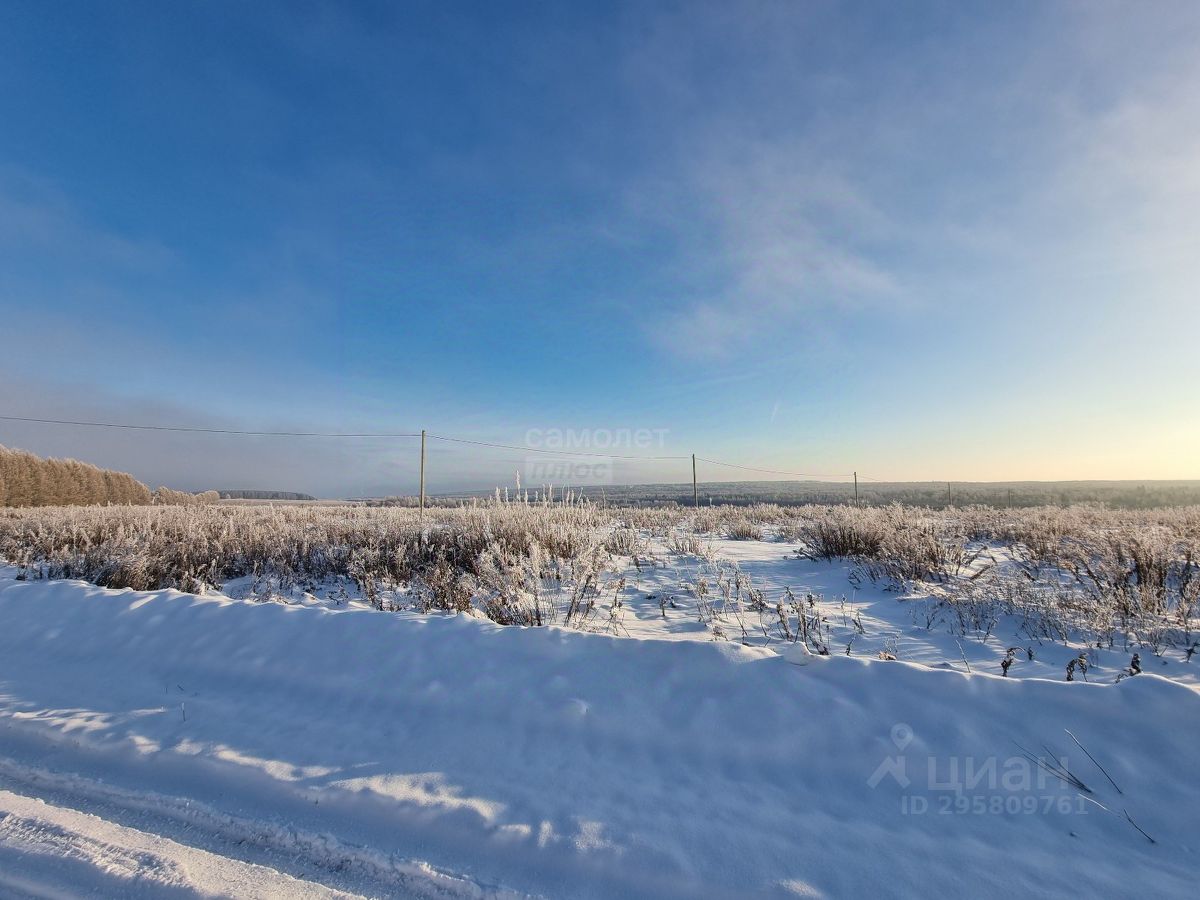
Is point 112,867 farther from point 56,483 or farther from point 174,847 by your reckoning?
point 56,483

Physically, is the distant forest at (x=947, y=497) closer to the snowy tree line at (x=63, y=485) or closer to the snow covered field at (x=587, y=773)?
the snow covered field at (x=587, y=773)

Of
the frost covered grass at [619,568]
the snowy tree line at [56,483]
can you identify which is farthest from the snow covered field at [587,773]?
the snowy tree line at [56,483]

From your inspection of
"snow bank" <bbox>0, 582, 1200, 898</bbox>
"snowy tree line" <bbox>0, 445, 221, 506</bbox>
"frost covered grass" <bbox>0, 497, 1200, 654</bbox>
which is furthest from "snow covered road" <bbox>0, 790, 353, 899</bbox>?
"snowy tree line" <bbox>0, 445, 221, 506</bbox>

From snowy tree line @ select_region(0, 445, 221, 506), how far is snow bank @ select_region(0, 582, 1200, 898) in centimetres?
3405

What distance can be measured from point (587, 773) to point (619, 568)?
468 centimetres

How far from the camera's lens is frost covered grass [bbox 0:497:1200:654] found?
4375 millimetres

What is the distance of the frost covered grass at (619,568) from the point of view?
172 inches

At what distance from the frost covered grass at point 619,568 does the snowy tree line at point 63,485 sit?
1098 inches

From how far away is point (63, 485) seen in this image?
34.2 m

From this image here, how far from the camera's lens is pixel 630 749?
244cm

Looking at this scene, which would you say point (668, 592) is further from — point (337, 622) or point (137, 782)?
point (137, 782)

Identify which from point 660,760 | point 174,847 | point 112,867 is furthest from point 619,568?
point 112,867

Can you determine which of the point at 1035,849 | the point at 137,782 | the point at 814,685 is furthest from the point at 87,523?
the point at 1035,849

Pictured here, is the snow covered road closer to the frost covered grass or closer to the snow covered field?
the snow covered field
